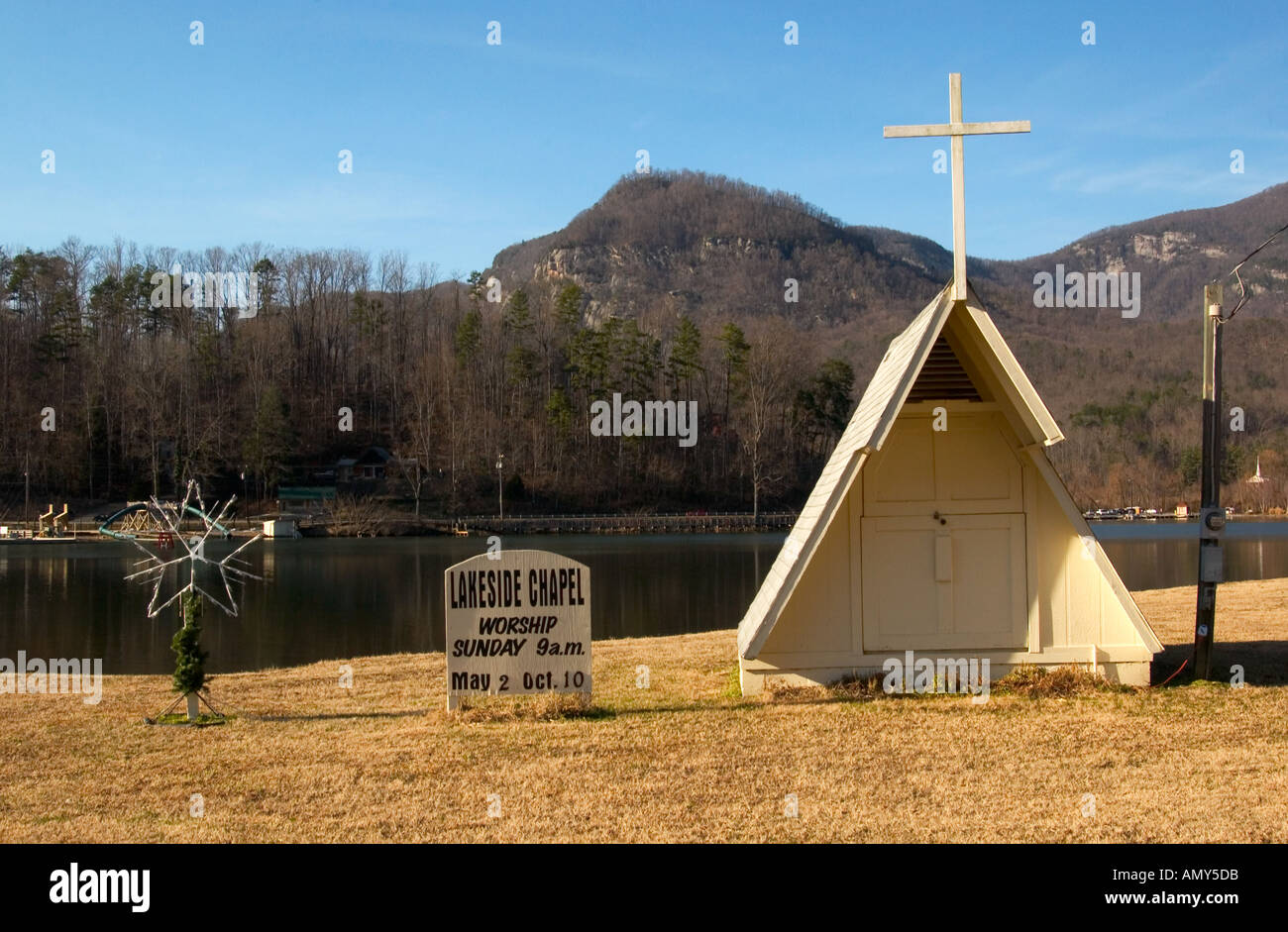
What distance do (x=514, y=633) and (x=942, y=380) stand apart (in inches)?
204

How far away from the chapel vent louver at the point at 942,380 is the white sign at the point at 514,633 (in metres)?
4.07

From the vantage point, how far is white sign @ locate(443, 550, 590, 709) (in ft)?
34.2

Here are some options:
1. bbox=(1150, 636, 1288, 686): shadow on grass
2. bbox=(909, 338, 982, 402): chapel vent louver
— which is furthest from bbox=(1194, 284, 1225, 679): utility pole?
bbox=(909, 338, 982, 402): chapel vent louver

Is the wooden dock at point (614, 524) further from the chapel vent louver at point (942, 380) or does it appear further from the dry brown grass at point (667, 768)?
the chapel vent louver at point (942, 380)

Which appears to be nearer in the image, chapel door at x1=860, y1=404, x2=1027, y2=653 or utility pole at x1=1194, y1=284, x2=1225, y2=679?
chapel door at x1=860, y1=404, x2=1027, y2=653

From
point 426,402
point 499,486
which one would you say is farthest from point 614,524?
point 426,402

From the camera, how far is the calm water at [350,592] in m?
20.9

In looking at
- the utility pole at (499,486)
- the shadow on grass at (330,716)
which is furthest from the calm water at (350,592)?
the utility pole at (499,486)

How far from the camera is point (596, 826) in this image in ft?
21.9

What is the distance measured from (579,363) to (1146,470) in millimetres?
57692

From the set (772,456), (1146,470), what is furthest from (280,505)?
(1146,470)

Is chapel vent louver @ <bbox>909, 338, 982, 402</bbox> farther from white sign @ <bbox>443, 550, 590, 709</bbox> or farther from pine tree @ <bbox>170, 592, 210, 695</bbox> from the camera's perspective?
pine tree @ <bbox>170, 592, 210, 695</bbox>

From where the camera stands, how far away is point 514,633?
10.5 metres

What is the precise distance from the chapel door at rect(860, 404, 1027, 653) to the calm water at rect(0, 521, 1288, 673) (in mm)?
11546
